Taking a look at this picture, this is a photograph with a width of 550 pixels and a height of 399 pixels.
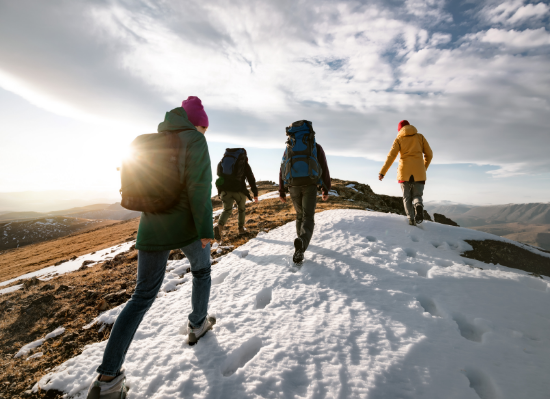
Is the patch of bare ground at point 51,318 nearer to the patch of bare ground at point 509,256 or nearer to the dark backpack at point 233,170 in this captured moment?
the dark backpack at point 233,170

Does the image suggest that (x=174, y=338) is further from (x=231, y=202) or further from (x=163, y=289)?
(x=231, y=202)

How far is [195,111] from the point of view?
305cm

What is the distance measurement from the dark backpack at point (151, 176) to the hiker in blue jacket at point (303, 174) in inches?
108

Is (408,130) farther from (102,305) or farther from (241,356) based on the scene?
(102,305)

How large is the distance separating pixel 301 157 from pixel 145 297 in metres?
3.57

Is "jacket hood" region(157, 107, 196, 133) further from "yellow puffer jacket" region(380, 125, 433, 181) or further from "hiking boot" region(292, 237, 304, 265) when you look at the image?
"yellow puffer jacket" region(380, 125, 433, 181)

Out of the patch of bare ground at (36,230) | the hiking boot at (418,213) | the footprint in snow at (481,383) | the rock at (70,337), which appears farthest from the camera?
the patch of bare ground at (36,230)

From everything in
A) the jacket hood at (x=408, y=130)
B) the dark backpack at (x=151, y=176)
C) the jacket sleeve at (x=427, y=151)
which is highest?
the jacket hood at (x=408, y=130)

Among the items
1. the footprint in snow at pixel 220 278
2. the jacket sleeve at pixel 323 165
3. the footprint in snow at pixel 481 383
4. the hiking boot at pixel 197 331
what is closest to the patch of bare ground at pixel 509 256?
the jacket sleeve at pixel 323 165

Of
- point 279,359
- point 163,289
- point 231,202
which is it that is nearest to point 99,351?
point 163,289

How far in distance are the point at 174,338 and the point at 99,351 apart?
108 cm

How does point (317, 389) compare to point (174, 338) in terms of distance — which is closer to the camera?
point (317, 389)

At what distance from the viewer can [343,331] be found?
2729 mm

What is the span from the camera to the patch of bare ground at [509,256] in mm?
4984
